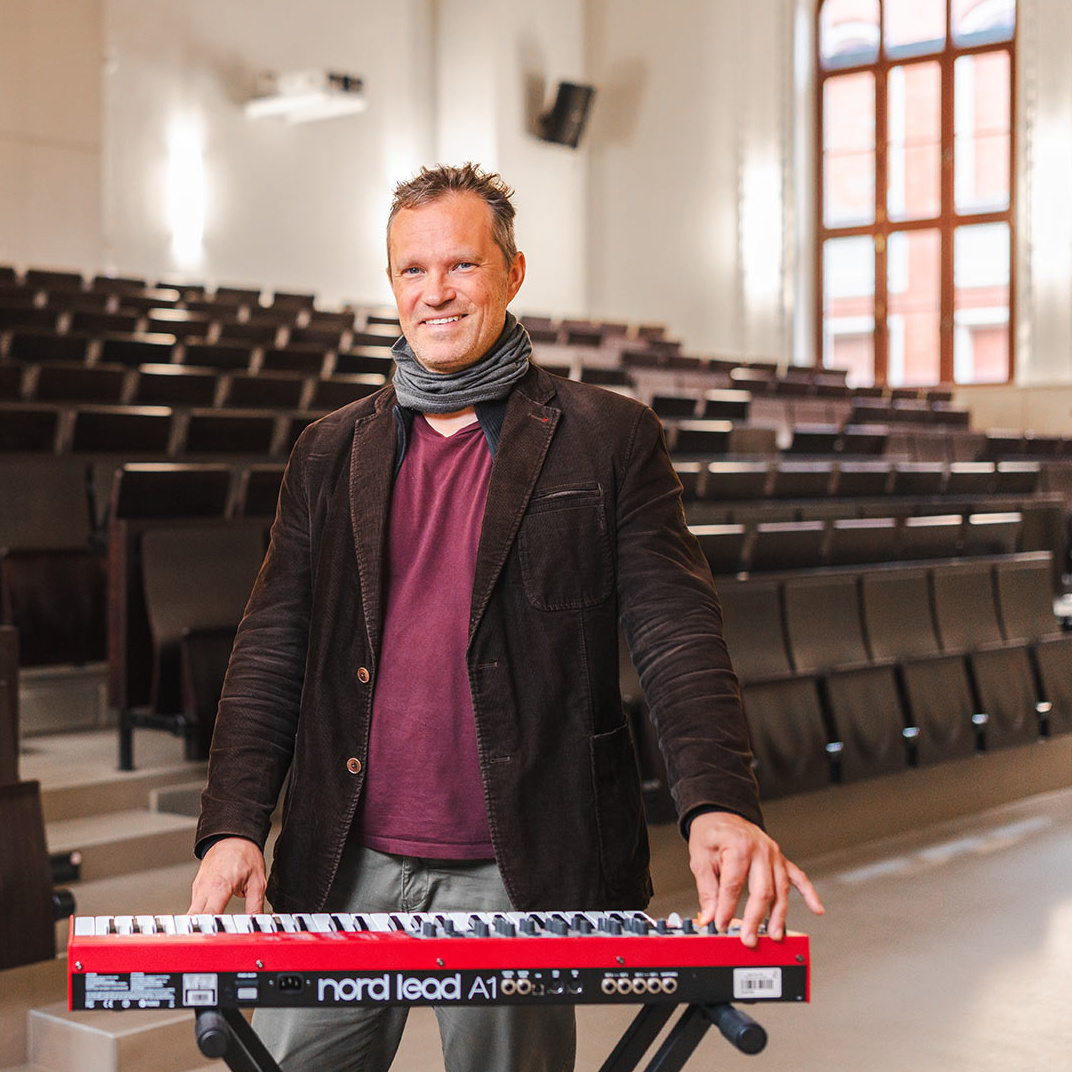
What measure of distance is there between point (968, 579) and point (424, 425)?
1.95m

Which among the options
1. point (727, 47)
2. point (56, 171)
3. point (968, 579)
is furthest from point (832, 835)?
point (727, 47)

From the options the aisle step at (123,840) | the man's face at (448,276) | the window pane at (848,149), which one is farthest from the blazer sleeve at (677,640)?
the window pane at (848,149)

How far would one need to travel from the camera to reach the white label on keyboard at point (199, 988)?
0.59m

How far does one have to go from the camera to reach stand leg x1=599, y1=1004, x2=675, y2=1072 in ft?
2.08

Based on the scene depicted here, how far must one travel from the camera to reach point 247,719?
790 mm

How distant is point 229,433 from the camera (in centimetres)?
254

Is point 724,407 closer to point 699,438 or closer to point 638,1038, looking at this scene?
point 699,438

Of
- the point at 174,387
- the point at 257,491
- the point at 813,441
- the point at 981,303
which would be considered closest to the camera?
the point at 257,491

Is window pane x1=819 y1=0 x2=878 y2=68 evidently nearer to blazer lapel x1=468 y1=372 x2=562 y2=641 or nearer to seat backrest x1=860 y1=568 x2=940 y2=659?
seat backrest x1=860 y1=568 x2=940 y2=659

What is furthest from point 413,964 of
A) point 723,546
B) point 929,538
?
point 929,538

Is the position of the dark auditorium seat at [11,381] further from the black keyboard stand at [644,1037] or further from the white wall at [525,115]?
the white wall at [525,115]

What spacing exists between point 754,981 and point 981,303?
6.69 meters

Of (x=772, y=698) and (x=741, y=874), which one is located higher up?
(x=741, y=874)

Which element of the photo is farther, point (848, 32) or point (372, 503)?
point (848, 32)
